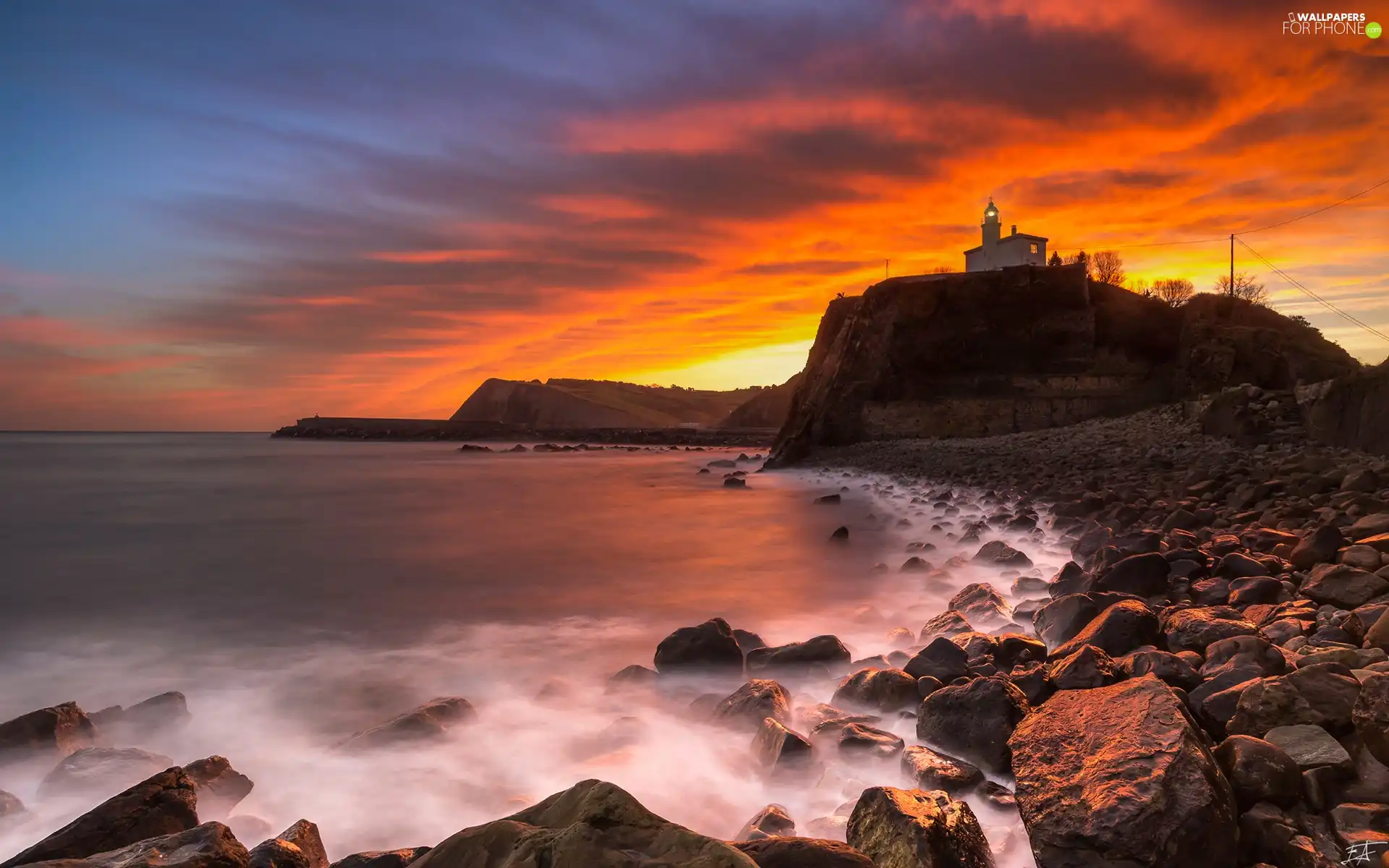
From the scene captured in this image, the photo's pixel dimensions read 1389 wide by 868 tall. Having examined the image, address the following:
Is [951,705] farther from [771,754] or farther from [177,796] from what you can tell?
[177,796]

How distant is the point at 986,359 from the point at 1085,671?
29377mm

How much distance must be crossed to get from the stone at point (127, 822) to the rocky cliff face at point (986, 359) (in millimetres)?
26240

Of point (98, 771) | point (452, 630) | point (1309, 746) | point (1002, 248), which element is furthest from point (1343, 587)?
point (1002, 248)

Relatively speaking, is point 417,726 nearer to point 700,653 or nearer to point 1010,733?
point 700,653

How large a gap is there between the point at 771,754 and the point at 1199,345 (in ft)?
78.7

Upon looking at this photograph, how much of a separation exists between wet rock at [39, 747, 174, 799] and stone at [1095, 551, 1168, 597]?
5.65 m

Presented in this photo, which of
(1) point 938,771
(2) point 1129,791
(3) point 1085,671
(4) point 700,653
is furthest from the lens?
(4) point 700,653

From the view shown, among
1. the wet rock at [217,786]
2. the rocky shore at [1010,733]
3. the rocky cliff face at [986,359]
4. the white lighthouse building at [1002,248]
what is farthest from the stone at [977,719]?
the white lighthouse building at [1002,248]

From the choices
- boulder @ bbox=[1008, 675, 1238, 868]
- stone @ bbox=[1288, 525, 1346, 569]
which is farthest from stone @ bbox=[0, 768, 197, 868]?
stone @ bbox=[1288, 525, 1346, 569]

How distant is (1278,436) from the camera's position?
35.5 ft

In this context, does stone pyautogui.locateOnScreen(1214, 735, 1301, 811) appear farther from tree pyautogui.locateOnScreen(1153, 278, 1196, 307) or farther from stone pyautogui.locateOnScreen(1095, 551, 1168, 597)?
tree pyautogui.locateOnScreen(1153, 278, 1196, 307)

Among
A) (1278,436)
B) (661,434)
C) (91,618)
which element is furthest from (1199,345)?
(661,434)

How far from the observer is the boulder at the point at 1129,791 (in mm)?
1970

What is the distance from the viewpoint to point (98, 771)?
3369 millimetres
